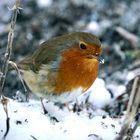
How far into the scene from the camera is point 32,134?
10.8ft

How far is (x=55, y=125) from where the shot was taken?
11.5ft

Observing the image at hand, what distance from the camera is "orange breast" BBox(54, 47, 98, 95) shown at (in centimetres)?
400

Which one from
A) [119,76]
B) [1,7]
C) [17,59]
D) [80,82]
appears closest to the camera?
[80,82]

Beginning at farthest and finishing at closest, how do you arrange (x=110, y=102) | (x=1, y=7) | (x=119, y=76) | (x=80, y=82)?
(x=1, y=7)
(x=119, y=76)
(x=110, y=102)
(x=80, y=82)

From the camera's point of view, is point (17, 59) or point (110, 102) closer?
point (110, 102)

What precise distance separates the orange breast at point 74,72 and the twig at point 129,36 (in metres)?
2.11

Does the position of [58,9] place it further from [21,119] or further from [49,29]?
[21,119]

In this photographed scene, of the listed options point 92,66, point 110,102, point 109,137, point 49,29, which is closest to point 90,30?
point 49,29

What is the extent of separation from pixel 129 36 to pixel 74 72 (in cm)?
230

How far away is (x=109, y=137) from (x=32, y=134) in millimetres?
532

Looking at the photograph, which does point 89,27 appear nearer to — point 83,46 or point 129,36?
point 129,36

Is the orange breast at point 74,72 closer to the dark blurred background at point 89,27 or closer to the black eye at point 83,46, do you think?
the black eye at point 83,46

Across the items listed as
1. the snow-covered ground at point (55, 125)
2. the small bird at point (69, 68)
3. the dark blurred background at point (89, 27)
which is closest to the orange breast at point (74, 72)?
the small bird at point (69, 68)

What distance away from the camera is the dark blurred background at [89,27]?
18.9 ft
